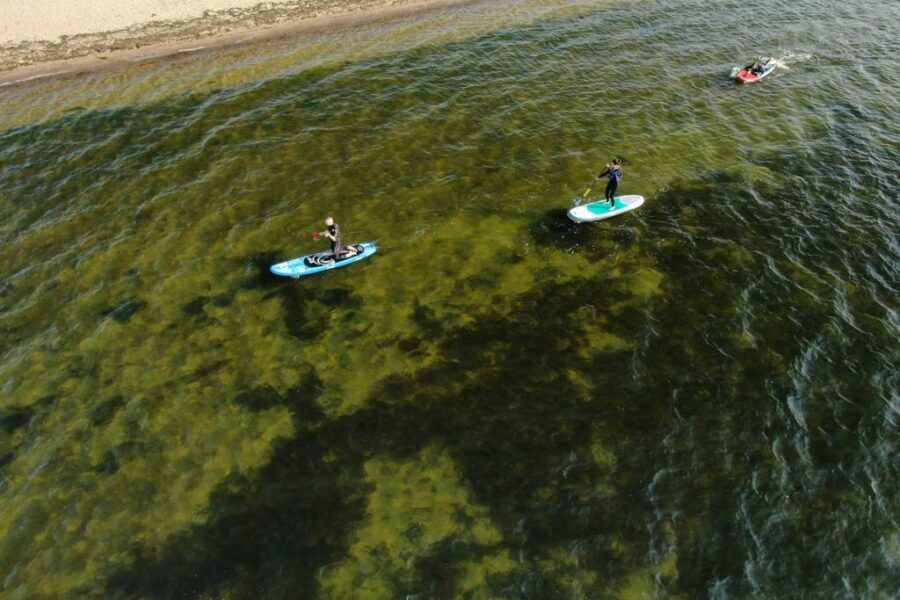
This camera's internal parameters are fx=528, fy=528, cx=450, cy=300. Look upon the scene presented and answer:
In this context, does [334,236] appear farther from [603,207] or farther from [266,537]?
[603,207]

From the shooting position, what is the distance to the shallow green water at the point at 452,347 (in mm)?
16328

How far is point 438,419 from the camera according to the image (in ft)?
64.3

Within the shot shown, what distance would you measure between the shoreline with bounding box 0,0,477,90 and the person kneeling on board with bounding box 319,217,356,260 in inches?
1307

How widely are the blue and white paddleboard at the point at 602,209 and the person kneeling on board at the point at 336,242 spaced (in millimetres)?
11730

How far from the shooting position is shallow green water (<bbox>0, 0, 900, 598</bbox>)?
16.3 meters

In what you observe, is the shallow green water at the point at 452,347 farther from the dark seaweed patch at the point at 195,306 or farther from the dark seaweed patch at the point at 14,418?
the dark seaweed patch at the point at 195,306

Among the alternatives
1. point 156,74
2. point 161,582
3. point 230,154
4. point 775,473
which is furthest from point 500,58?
point 161,582

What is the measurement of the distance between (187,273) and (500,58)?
3315cm

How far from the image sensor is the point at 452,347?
2212cm

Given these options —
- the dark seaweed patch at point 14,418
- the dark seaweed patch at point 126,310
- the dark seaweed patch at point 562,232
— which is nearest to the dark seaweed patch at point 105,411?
the dark seaweed patch at point 14,418

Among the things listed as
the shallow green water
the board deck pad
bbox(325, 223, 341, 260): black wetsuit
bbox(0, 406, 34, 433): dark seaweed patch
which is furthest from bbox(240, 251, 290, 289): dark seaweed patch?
the board deck pad

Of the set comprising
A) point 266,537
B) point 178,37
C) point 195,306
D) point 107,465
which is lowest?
point 266,537

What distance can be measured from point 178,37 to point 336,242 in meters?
→ 36.9

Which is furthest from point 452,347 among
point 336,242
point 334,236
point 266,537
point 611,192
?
point 611,192
